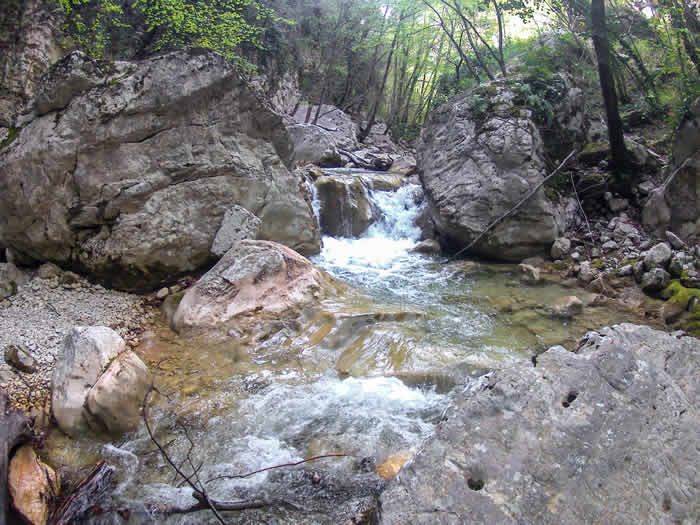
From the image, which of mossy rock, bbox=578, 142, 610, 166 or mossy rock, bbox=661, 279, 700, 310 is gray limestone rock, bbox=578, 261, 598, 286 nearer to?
mossy rock, bbox=661, 279, 700, 310

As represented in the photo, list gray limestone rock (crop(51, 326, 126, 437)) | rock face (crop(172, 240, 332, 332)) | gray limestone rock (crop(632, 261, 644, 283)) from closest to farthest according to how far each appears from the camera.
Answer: gray limestone rock (crop(51, 326, 126, 437))
rock face (crop(172, 240, 332, 332))
gray limestone rock (crop(632, 261, 644, 283))

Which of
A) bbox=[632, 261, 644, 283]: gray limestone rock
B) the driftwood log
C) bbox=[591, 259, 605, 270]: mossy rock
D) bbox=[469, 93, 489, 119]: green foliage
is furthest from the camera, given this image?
bbox=[469, 93, 489, 119]: green foliage

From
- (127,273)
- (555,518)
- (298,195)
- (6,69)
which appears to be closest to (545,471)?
(555,518)

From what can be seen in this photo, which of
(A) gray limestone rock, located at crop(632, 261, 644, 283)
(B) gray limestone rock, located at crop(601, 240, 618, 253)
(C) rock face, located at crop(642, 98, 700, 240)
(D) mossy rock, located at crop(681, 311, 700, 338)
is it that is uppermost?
(C) rock face, located at crop(642, 98, 700, 240)

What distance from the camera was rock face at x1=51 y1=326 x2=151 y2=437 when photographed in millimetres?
3096

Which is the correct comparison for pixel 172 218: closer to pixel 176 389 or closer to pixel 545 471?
pixel 176 389

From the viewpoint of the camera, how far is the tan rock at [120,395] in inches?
122

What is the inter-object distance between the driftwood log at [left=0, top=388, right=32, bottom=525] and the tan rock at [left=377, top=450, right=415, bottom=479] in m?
2.14

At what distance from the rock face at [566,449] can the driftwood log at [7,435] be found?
6.72 ft

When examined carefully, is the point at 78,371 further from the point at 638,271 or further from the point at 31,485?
the point at 638,271

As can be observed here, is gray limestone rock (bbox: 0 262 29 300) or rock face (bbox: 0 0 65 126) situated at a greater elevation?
rock face (bbox: 0 0 65 126)

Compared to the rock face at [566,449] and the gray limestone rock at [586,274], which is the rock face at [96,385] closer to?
the rock face at [566,449]

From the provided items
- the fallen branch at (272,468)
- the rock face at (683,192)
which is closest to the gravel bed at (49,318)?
the fallen branch at (272,468)

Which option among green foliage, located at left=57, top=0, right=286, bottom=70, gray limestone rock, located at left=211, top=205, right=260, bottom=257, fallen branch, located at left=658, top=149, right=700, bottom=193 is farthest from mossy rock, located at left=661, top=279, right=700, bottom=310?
green foliage, located at left=57, top=0, right=286, bottom=70
